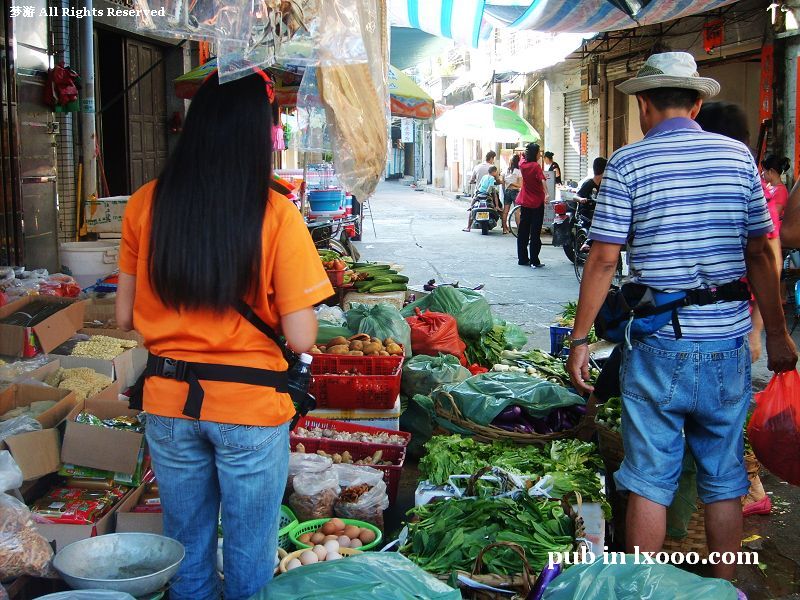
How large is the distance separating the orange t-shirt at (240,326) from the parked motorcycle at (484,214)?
58.8 ft

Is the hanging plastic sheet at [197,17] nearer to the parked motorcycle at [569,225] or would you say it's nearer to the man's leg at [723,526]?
the man's leg at [723,526]

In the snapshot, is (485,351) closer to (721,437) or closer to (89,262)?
(89,262)

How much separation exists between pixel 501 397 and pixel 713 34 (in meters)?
11.2

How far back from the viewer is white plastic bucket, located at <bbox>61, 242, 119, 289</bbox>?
6.80 metres

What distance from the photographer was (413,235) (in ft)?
64.6

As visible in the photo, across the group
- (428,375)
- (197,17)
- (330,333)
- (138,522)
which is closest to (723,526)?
(138,522)

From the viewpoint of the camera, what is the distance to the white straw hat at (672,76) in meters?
3.23

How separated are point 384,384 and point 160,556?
2.52 metres

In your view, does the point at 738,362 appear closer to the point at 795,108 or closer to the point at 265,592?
the point at 265,592

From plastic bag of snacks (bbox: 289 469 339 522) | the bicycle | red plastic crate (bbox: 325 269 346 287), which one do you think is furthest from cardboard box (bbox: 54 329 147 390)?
the bicycle

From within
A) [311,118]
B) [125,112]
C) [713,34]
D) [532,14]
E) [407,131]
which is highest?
[407,131]

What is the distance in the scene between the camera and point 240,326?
92.5 inches

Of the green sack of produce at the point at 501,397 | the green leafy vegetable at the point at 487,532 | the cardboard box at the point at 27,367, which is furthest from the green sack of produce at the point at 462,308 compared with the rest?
the green leafy vegetable at the point at 487,532

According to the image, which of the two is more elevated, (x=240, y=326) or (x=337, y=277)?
(x=240, y=326)
